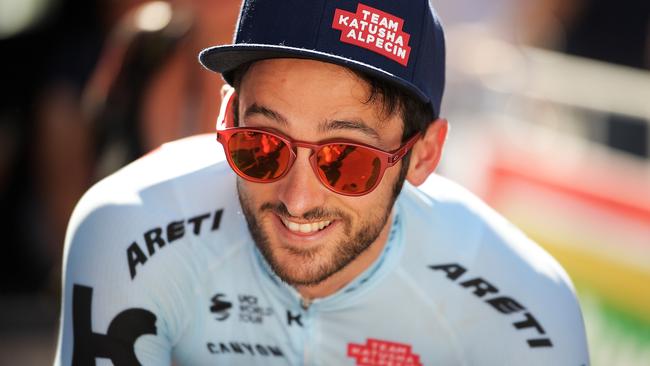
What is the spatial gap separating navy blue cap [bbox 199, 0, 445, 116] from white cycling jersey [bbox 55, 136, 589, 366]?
1.80 ft

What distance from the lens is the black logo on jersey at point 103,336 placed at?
3.21 metres

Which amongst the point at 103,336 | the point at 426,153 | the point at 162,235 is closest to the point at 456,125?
the point at 426,153

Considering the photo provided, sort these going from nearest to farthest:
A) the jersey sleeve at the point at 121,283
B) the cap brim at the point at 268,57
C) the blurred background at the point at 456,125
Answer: the cap brim at the point at 268,57 < the jersey sleeve at the point at 121,283 < the blurred background at the point at 456,125

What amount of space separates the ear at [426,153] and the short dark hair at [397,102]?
0.31 ft

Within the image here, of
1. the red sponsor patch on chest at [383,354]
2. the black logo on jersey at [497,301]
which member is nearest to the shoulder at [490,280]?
the black logo on jersey at [497,301]

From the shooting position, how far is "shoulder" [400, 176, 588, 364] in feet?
10.8

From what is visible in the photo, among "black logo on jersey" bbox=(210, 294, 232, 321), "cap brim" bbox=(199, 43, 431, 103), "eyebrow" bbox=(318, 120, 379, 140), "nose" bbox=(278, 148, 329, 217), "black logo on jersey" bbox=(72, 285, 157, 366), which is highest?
"cap brim" bbox=(199, 43, 431, 103)

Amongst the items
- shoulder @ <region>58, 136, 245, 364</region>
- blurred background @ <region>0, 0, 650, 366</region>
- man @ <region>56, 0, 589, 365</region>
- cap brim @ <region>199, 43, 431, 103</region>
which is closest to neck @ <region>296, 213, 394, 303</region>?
man @ <region>56, 0, 589, 365</region>

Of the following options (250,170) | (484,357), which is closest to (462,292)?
(484,357)

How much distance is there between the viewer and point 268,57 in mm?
3115

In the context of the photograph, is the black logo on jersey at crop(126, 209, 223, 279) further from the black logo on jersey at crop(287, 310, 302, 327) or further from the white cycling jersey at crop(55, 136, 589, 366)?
the black logo on jersey at crop(287, 310, 302, 327)

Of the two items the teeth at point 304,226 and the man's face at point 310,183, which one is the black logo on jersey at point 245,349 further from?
the teeth at point 304,226

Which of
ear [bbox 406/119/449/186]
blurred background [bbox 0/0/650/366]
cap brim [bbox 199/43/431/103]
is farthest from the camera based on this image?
blurred background [bbox 0/0/650/366]

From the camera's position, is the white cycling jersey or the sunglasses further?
the white cycling jersey
